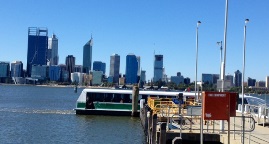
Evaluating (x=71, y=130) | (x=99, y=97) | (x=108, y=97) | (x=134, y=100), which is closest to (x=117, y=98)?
(x=108, y=97)

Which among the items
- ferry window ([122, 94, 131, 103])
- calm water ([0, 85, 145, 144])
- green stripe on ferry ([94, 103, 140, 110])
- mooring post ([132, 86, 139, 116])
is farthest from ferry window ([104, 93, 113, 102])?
calm water ([0, 85, 145, 144])

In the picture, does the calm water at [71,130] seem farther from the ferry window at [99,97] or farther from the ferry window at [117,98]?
the ferry window at [117,98]

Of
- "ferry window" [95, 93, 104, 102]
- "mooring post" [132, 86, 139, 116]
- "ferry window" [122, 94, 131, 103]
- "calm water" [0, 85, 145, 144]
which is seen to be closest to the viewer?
"calm water" [0, 85, 145, 144]

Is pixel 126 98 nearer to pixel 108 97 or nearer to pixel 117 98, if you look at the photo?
pixel 117 98

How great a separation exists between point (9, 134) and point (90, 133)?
22.5 feet

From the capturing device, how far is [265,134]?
22703 mm

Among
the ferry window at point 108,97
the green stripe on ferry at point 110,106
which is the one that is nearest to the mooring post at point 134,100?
the green stripe on ferry at point 110,106

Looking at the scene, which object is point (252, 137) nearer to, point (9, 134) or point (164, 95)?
point (9, 134)

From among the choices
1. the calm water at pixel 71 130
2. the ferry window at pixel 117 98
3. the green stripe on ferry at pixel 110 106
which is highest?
the ferry window at pixel 117 98

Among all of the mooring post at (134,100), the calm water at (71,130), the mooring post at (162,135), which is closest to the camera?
the mooring post at (162,135)

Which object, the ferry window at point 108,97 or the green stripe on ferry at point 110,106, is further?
the ferry window at point 108,97

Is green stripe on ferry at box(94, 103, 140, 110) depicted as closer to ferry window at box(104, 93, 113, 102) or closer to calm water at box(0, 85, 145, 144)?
calm water at box(0, 85, 145, 144)

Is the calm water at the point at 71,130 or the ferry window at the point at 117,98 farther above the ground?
the ferry window at the point at 117,98

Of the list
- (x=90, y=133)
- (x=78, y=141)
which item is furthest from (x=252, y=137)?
(x=90, y=133)
